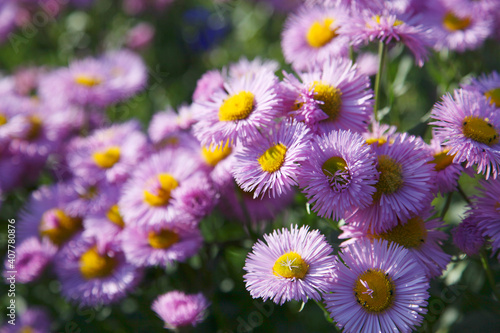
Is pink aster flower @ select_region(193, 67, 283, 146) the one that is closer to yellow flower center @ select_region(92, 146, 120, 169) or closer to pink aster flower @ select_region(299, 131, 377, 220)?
pink aster flower @ select_region(299, 131, 377, 220)

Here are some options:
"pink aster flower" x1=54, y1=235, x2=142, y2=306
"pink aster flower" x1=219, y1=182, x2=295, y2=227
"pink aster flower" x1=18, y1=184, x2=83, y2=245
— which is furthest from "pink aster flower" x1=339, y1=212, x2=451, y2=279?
"pink aster flower" x1=18, y1=184, x2=83, y2=245

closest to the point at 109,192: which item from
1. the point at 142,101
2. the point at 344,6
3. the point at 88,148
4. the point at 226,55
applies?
the point at 88,148

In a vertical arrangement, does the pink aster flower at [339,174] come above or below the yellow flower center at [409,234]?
above

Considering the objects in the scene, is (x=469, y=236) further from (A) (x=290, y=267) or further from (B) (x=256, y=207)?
(B) (x=256, y=207)

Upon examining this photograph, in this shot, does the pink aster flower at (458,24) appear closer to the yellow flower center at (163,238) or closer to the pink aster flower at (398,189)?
the pink aster flower at (398,189)

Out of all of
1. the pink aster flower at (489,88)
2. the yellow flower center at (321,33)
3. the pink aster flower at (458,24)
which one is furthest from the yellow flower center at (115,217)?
the pink aster flower at (458,24)

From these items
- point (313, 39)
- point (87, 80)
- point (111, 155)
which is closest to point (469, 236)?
point (313, 39)
